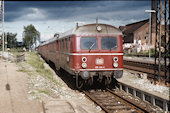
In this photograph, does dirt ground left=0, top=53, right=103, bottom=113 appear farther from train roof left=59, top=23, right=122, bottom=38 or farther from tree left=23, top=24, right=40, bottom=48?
tree left=23, top=24, right=40, bottom=48

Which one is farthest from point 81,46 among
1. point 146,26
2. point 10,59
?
point 146,26

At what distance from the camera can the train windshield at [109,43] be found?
402 inches

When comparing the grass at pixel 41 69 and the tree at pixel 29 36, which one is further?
the tree at pixel 29 36

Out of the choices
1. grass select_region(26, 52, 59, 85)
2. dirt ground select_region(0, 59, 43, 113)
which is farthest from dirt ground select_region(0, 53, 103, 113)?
grass select_region(26, 52, 59, 85)

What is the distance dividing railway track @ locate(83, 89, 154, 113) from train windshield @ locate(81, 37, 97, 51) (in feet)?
7.31

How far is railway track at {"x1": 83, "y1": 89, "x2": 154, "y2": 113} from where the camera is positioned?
25.6 feet

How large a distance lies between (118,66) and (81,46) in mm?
2019

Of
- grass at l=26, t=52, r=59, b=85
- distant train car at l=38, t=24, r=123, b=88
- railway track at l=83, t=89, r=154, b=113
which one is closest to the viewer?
railway track at l=83, t=89, r=154, b=113

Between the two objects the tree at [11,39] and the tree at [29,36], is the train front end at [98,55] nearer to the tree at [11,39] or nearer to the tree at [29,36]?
the tree at [11,39]

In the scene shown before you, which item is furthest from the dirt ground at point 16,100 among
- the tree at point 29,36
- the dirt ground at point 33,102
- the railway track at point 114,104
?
the tree at point 29,36

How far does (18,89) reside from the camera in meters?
8.81

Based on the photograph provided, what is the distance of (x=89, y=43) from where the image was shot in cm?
1002

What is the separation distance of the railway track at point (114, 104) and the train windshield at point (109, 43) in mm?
2211

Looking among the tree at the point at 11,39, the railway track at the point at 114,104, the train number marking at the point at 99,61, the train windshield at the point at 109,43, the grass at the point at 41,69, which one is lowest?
the railway track at the point at 114,104
